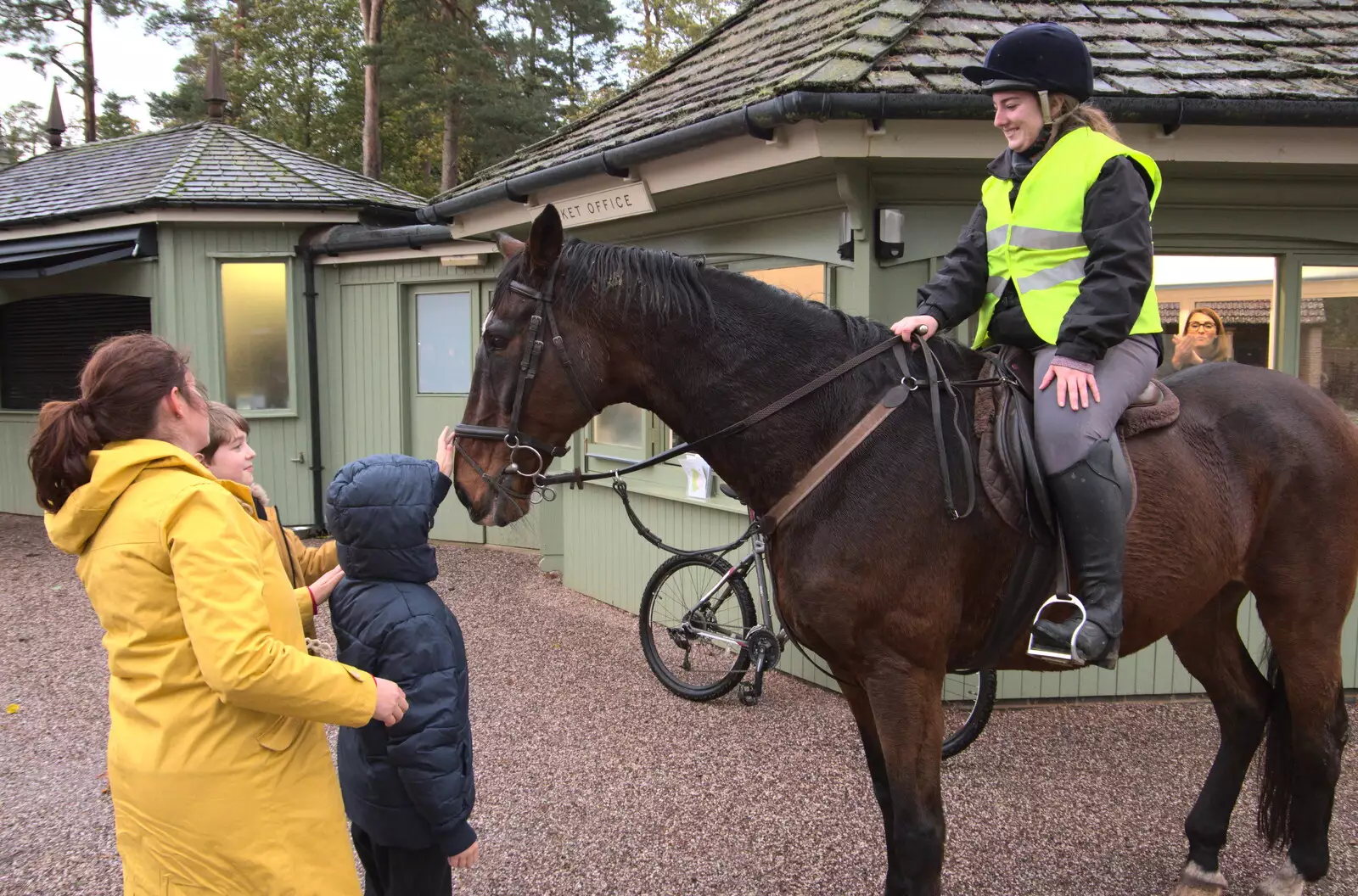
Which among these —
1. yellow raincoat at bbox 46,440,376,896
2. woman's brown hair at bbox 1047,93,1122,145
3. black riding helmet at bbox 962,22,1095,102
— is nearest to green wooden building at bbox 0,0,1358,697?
woman's brown hair at bbox 1047,93,1122,145

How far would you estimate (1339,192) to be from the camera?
16.1 feet

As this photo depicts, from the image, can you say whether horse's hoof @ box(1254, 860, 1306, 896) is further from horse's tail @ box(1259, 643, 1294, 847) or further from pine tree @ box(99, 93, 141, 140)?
pine tree @ box(99, 93, 141, 140)

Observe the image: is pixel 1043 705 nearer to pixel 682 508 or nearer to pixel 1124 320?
pixel 682 508

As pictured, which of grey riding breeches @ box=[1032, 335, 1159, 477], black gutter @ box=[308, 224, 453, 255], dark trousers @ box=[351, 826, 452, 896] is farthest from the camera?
black gutter @ box=[308, 224, 453, 255]

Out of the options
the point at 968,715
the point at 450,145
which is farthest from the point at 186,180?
the point at 450,145

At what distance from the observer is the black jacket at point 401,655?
7.12 feet

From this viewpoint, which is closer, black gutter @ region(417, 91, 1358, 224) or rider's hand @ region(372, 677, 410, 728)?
rider's hand @ region(372, 677, 410, 728)

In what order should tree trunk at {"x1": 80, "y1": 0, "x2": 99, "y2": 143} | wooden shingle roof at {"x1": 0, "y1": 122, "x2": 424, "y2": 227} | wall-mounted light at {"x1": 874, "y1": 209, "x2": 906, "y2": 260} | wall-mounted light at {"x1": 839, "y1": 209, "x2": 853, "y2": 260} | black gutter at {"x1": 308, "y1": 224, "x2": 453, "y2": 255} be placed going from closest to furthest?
wall-mounted light at {"x1": 874, "y1": 209, "x2": 906, "y2": 260} → wall-mounted light at {"x1": 839, "y1": 209, "x2": 853, "y2": 260} → black gutter at {"x1": 308, "y1": 224, "x2": 453, "y2": 255} → wooden shingle roof at {"x1": 0, "y1": 122, "x2": 424, "y2": 227} → tree trunk at {"x1": 80, "y1": 0, "x2": 99, "y2": 143}

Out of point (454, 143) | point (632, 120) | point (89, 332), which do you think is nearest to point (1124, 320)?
point (632, 120)

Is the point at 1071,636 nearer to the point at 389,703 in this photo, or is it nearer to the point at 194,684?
the point at 389,703

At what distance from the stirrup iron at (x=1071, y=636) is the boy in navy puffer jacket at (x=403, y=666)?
1.55 m

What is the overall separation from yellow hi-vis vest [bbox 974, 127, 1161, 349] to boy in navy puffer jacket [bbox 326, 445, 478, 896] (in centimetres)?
172

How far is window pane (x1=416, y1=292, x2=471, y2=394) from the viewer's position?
9.59m

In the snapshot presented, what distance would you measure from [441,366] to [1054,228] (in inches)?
317
